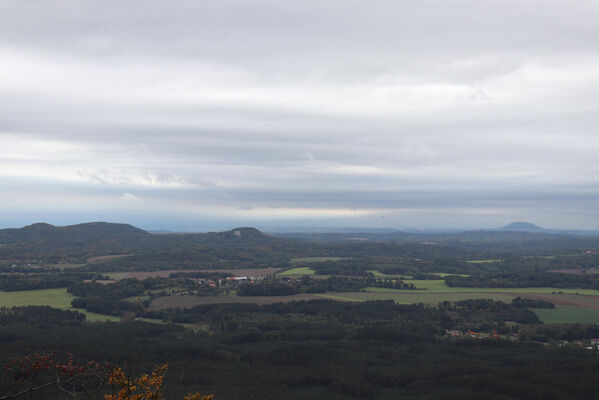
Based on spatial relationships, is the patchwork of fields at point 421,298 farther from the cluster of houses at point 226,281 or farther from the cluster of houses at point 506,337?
the cluster of houses at point 226,281

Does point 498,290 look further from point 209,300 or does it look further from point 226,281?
A: point 209,300

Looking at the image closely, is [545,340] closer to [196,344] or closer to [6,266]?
[196,344]

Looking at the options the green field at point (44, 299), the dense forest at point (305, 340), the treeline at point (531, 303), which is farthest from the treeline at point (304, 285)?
the green field at point (44, 299)

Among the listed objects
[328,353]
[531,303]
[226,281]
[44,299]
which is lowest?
[328,353]

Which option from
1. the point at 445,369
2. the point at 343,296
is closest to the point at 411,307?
the point at 343,296

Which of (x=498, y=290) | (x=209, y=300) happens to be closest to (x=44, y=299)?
(x=209, y=300)

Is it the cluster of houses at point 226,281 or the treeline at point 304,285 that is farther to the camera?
the cluster of houses at point 226,281
